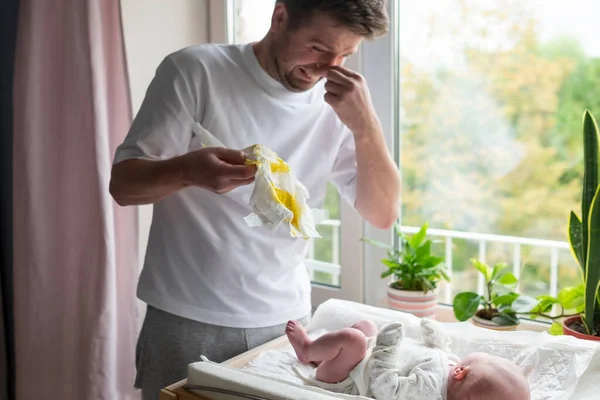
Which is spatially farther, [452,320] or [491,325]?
[452,320]

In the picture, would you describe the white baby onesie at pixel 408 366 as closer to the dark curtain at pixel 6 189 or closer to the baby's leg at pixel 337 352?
the baby's leg at pixel 337 352

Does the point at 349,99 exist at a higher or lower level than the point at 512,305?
higher

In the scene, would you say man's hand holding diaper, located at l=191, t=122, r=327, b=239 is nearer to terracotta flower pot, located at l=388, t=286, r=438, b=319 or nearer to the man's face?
the man's face

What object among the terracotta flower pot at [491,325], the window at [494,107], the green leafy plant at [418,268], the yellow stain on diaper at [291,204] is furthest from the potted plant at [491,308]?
the yellow stain on diaper at [291,204]

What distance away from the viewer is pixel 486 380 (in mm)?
1133

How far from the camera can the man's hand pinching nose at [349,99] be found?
50.1 inches

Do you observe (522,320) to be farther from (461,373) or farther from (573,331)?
(461,373)

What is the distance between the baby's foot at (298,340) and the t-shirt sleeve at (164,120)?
0.44 m

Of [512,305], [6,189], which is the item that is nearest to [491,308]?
[512,305]

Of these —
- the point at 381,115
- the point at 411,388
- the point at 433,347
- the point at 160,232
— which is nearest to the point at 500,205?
the point at 381,115

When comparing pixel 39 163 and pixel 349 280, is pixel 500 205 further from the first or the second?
pixel 39 163

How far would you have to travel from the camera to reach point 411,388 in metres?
1.13

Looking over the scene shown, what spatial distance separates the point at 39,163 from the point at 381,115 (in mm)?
1100

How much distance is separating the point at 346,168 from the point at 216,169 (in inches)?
18.7
